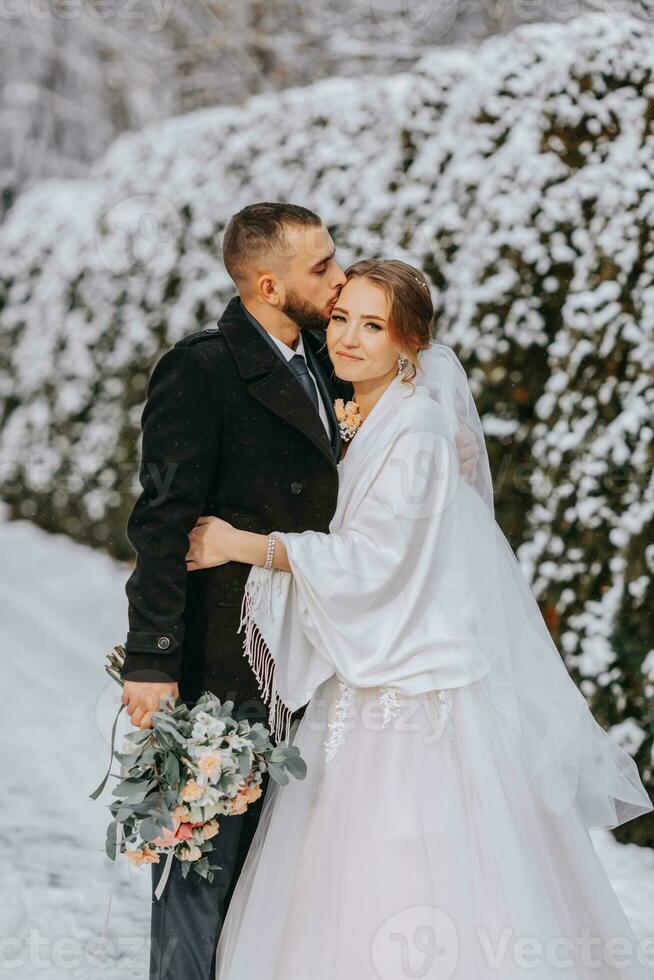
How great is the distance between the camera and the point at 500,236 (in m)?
4.07

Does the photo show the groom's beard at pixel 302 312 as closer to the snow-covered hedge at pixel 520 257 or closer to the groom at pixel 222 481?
the groom at pixel 222 481

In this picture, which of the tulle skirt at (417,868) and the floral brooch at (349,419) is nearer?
the tulle skirt at (417,868)

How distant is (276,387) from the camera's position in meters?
2.35

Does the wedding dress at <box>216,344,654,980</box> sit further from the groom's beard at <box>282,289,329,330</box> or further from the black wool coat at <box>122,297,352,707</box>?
the groom's beard at <box>282,289,329,330</box>

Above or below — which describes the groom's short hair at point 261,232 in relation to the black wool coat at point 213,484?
above

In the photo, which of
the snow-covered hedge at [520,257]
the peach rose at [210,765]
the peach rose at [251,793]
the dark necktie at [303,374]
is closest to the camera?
the peach rose at [210,765]

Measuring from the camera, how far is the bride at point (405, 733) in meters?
2.16

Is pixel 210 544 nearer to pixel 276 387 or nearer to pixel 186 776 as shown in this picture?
pixel 276 387

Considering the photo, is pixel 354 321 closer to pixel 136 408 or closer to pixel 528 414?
pixel 528 414

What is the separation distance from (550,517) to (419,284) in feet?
5.22

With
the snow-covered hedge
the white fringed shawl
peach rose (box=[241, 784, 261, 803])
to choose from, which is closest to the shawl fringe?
the white fringed shawl

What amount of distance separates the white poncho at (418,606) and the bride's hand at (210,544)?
91 mm

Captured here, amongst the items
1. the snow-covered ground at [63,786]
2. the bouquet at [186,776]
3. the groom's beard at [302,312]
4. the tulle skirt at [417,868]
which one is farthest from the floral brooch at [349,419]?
the snow-covered ground at [63,786]

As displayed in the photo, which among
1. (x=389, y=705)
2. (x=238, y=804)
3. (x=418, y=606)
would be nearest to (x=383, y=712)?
(x=389, y=705)
